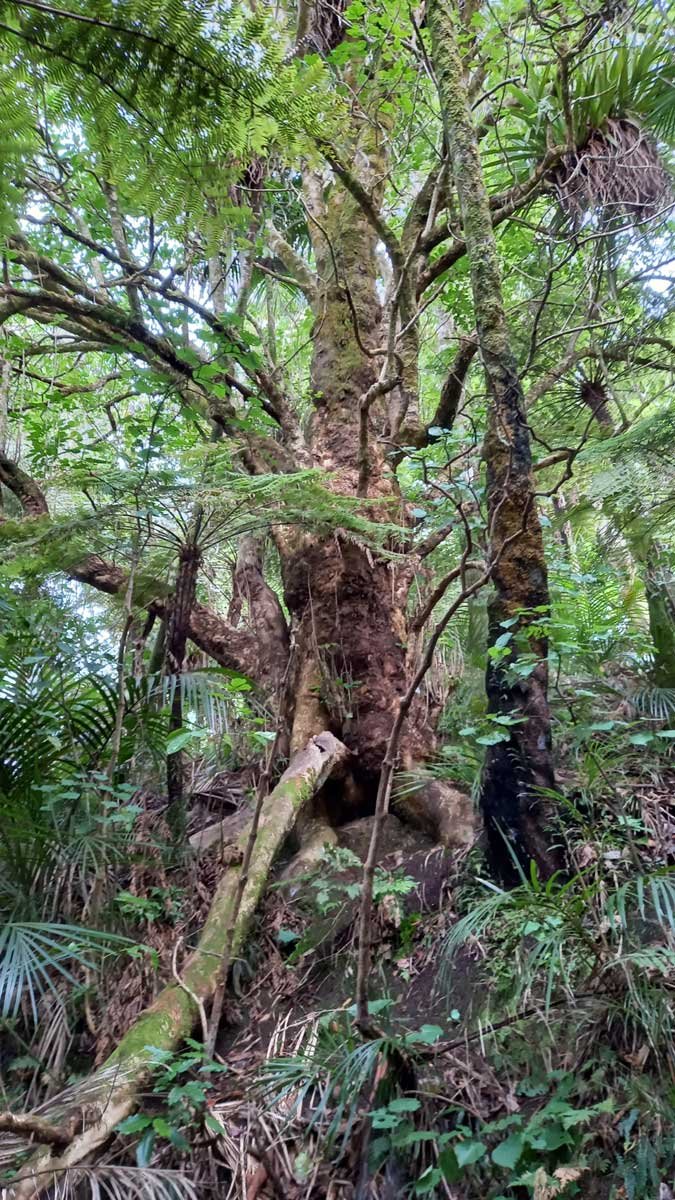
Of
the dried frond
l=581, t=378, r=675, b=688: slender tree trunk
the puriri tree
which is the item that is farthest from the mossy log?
the dried frond

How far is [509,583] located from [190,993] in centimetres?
224

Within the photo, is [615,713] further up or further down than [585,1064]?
further up

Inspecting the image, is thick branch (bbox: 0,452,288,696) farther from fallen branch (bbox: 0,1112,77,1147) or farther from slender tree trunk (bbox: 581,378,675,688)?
fallen branch (bbox: 0,1112,77,1147)

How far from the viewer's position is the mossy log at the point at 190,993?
2.37 metres

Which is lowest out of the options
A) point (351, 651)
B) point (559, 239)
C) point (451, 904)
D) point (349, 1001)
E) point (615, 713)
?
point (349, 1001)

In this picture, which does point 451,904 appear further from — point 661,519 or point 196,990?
point 661,519

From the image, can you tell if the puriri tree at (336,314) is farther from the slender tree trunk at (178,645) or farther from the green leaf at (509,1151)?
the green leaf at (509,1151)

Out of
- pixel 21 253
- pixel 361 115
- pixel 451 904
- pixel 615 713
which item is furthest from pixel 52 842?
pixel 361 115

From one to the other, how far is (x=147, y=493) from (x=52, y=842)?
1876 millimetres

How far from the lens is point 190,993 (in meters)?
2.97

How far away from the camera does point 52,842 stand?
3502 mm

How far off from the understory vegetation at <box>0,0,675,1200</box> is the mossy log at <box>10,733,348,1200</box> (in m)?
0.02

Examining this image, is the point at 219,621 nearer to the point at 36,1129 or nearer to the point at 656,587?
the point at 656,587

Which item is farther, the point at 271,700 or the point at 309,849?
the point at 271,700
